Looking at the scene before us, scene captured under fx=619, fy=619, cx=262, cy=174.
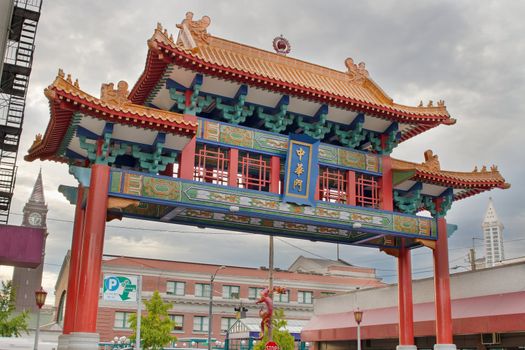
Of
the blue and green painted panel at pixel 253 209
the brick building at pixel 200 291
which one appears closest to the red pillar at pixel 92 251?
the blue and green painted panel at pixel 253 209

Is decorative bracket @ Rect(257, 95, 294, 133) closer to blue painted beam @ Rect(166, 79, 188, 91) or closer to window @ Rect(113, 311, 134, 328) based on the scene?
blue painted beam @ Rect(166, 79, 188, 91)

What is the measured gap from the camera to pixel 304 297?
69.2m

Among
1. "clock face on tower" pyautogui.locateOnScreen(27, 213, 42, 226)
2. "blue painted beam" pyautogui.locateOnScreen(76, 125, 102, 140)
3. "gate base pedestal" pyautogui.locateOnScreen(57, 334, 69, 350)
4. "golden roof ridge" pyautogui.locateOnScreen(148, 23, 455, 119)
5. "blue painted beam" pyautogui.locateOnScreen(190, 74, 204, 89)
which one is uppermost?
"clock face on tower" pyautogui.locateOnScreen(27, 213, 42, 226)

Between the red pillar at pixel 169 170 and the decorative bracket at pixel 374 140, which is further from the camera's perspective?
the decorative bracket at pixel 374 140

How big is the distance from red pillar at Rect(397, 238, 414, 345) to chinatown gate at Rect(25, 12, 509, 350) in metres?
0.06

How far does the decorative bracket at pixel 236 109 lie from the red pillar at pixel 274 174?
6.33ft

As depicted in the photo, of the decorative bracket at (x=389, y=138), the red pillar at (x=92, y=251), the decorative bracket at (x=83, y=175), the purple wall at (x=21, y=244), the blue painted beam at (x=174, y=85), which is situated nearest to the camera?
the purple wall at (x=21, y=244)

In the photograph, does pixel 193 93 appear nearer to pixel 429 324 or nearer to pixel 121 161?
pixel 121 161

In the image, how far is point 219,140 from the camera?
22438mm

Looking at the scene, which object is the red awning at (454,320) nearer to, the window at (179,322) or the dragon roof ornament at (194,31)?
the dragon roof ornament at (194,31)

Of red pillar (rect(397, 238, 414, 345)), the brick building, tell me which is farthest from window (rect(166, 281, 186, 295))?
red pillar (rect(397, 238, 414, 345))

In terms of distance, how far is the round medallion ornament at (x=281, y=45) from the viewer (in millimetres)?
27297

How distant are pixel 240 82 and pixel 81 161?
6.77 m

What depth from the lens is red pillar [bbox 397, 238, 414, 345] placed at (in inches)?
995
